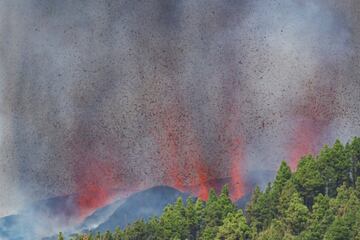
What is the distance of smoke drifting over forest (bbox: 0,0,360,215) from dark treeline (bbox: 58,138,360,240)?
44.5 ft

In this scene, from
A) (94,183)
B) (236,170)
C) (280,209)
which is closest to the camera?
(280,209)

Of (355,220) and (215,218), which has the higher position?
(215,218)

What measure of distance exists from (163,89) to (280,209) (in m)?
18.3

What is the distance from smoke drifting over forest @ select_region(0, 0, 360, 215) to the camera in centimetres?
5869

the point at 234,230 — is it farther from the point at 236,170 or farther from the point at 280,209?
the point at 236,170

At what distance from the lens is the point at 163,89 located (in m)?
60.2

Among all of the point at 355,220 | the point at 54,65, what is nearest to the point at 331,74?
the point at 54,65

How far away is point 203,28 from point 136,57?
3363mm

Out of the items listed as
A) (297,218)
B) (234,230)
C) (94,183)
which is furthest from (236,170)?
(297,218)

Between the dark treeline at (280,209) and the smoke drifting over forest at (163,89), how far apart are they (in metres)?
13.6

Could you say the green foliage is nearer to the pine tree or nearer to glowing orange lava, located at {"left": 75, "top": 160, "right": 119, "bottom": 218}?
the pine tree

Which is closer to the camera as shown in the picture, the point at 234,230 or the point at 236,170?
the point at 234,230

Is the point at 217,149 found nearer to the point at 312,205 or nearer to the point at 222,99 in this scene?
the point at 222,99

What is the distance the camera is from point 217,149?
195ft
